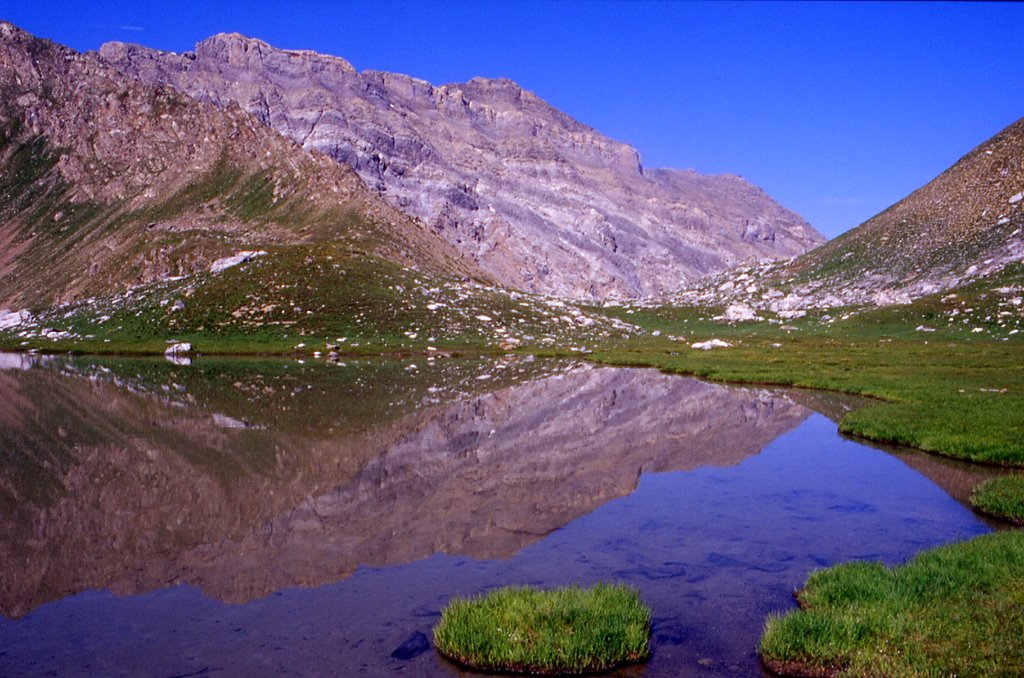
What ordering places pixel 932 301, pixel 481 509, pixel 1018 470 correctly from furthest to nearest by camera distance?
pixel 932 301
pixel 1018 470
pixel 481 509

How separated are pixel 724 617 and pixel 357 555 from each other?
749 cm

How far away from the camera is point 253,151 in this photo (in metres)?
154

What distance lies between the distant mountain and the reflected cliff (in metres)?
69.6

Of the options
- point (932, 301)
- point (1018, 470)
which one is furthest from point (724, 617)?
point (932, 301)

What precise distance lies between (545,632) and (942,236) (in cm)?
11896

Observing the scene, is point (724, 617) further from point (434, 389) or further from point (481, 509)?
point (434, 389)

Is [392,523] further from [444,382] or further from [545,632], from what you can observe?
[444,382]

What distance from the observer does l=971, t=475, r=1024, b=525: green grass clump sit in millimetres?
19516

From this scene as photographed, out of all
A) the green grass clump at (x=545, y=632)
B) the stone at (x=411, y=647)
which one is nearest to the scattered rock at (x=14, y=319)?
the stone at (x=411, y=647)

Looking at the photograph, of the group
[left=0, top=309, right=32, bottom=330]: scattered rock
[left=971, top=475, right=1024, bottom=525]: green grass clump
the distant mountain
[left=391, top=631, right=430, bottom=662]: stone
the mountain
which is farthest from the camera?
the mountain

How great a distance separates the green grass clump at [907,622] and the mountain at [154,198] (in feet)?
324

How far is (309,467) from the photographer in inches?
969

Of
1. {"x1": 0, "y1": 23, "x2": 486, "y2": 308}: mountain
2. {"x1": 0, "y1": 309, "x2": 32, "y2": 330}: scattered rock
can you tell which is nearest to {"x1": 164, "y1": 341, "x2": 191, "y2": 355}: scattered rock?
{"x1": 0, "y1": 23, "x2": 486, "y2": 308}: mountain

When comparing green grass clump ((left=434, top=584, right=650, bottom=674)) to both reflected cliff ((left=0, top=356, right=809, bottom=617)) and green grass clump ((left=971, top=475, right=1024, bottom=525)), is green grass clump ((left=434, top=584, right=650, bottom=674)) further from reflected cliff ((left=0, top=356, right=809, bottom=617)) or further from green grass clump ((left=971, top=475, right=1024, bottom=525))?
green grass clump ((left=971, top=475, right=1024, bottom=525))
